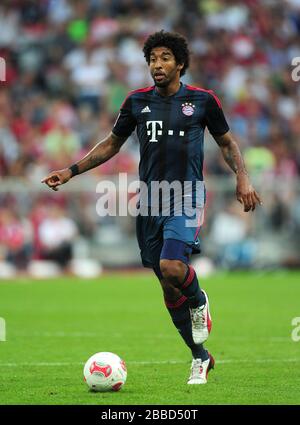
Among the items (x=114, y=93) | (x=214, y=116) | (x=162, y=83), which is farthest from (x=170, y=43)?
(x=114, y=93)

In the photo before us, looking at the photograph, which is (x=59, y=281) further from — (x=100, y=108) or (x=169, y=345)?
(x=169, y=345)

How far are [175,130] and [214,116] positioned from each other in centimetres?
36

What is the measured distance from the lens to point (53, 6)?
25.8 m

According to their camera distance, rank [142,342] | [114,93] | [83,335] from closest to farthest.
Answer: [142,342] < [83,335] < [114,93]

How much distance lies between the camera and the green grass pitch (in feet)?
25.6

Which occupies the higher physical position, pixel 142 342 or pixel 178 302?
pixel 178 302

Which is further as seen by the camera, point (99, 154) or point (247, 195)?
point (99, 154)

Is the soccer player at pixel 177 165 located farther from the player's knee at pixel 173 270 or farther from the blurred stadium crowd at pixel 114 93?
the blurred stadium crowd at pixel 114 93

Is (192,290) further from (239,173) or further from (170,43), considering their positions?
(170,43)

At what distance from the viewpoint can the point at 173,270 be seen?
8.12 m

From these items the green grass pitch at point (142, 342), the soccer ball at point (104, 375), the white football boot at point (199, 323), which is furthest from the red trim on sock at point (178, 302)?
the soccer ball at point (104, 375)

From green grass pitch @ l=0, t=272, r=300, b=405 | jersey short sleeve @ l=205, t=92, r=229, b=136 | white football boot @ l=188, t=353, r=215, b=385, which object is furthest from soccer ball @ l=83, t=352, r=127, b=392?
jersey short sleeve @ l=205, t=92, r=229, b=136

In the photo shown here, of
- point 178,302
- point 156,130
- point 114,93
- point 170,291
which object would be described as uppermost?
point 114,93

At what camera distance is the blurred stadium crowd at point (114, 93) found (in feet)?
71.4
